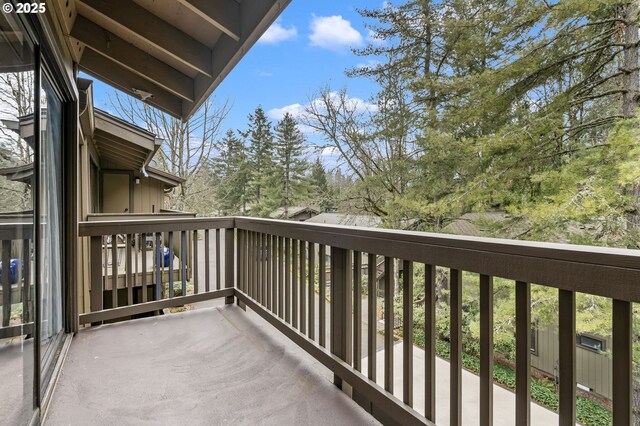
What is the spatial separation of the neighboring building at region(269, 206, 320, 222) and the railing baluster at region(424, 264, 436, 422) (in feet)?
52.6

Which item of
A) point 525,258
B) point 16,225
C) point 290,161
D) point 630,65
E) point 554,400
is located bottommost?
point 554,400

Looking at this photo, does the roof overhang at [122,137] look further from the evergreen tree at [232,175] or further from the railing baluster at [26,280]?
the evergreen tree at [232,175]

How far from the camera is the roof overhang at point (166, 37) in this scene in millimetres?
2275

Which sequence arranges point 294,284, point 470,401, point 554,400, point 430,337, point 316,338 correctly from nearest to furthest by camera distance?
point 430,337 → point 316,338 → point 294,284 → point 470,401 → point 554,400

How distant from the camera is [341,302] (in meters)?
2.03

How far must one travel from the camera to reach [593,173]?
6.21m

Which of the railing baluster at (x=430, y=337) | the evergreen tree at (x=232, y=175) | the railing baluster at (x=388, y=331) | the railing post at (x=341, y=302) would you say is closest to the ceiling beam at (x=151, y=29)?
the railing post at (x=341, y=302)

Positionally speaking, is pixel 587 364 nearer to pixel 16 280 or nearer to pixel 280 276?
pixel 280 276

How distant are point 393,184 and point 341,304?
8951 millimetres

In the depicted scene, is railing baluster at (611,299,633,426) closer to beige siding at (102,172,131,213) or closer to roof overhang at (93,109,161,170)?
roof overhang at (93,109,161,170)

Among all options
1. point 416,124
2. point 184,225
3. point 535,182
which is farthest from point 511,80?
point 184,225

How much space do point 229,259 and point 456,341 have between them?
8.69 feet

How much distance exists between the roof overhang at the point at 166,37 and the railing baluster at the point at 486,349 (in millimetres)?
1722

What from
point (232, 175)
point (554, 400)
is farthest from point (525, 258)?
point (232, 175)
